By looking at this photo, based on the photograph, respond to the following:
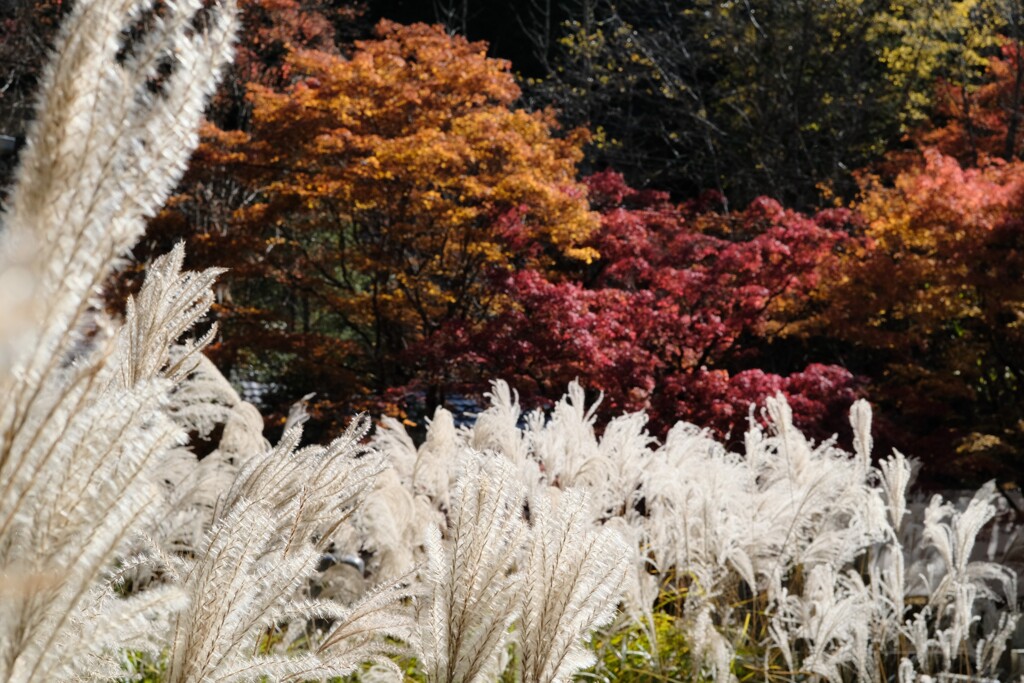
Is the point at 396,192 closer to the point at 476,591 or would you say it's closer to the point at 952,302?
A: the point at 952,302

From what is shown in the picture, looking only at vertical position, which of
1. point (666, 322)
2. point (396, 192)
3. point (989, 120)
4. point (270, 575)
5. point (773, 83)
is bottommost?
point (270, 575)

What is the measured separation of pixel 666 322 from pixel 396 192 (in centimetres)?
310

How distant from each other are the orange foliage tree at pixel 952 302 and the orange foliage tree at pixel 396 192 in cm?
291

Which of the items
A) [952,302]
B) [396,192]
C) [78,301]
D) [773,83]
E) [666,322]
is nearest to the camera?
[78,301]

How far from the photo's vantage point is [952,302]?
9.85 meters

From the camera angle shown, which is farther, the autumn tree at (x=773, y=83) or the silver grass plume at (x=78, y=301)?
the autumn tree at (x=773, y=83)

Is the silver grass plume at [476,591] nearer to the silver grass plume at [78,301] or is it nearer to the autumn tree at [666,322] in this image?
the silver grass plume at [78,301]

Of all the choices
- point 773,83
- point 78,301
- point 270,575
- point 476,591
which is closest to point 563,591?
point 476,591

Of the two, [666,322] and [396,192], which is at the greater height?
[396,192]

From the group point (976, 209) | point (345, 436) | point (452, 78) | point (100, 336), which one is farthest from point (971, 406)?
point (100, 336)

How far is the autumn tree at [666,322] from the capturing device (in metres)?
10.1

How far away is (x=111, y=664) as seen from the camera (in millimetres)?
1240

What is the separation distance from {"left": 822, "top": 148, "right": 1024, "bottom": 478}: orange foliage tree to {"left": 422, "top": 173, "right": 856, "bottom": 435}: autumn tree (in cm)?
64

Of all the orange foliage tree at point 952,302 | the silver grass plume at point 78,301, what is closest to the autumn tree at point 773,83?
the orange foliage tree at point 952,302
